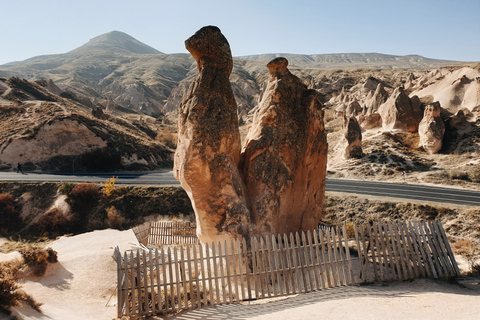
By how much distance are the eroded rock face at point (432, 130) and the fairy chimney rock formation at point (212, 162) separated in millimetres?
29283

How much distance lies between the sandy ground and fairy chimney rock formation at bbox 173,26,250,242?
255 centimetres

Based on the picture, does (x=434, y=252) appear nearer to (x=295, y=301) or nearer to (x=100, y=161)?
(x=295, y=301)

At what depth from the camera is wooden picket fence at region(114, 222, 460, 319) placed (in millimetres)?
7613

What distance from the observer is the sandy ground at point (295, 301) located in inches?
254

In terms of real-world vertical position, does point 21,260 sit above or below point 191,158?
below

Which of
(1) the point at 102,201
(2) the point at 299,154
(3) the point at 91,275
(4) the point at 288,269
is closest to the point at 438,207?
(2) the point at 299,154

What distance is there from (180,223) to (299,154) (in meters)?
10.2

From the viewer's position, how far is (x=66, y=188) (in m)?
25.8

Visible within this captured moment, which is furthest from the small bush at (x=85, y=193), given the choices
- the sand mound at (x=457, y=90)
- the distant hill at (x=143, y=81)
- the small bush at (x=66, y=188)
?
the distant hill at (x=143, y=81)

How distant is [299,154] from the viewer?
1099cm

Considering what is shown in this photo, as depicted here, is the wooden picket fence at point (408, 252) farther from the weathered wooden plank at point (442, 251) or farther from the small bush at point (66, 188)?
the small bush at point (66, 188)

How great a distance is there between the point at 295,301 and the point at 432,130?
101ft

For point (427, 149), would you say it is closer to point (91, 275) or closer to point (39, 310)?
point (91, 275)

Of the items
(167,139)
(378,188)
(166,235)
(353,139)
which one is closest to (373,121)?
(353,139)
